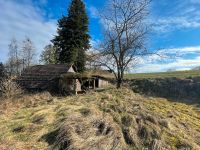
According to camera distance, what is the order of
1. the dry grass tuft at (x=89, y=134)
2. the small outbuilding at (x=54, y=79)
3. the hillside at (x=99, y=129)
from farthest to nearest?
the small outbuilding at (x=54, y=79) < the hillside at (x=99, y=129) < the dry grass tuft at (x=89, y=134)

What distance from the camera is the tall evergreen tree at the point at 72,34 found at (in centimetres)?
2828

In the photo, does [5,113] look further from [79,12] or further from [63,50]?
[79,12]

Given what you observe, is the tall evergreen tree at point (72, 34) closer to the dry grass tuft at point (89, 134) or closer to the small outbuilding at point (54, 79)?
the small outbuilding at point (54, 79)

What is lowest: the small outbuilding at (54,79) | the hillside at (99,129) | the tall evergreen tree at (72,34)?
the hillside at (99,129)

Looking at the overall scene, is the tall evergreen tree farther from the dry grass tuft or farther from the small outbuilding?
the dry grass tuft

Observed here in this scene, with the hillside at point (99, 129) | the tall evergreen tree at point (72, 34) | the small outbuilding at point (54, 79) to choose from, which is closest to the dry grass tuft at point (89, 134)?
the hillside at point (99, 129)

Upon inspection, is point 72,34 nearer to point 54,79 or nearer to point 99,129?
point 54,79

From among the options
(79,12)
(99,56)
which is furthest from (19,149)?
(79,12)

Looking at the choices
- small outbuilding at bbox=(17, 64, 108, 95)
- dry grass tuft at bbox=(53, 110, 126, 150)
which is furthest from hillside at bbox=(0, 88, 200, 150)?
small outbuilding at bbox=(17, 64, 108, 95)

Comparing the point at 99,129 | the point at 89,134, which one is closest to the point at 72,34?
the point at 99,129

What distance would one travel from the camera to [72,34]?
2842cm

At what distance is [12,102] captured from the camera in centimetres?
1345

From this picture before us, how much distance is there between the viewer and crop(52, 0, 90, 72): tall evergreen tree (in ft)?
92.8

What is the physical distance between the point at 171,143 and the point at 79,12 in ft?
78.5
